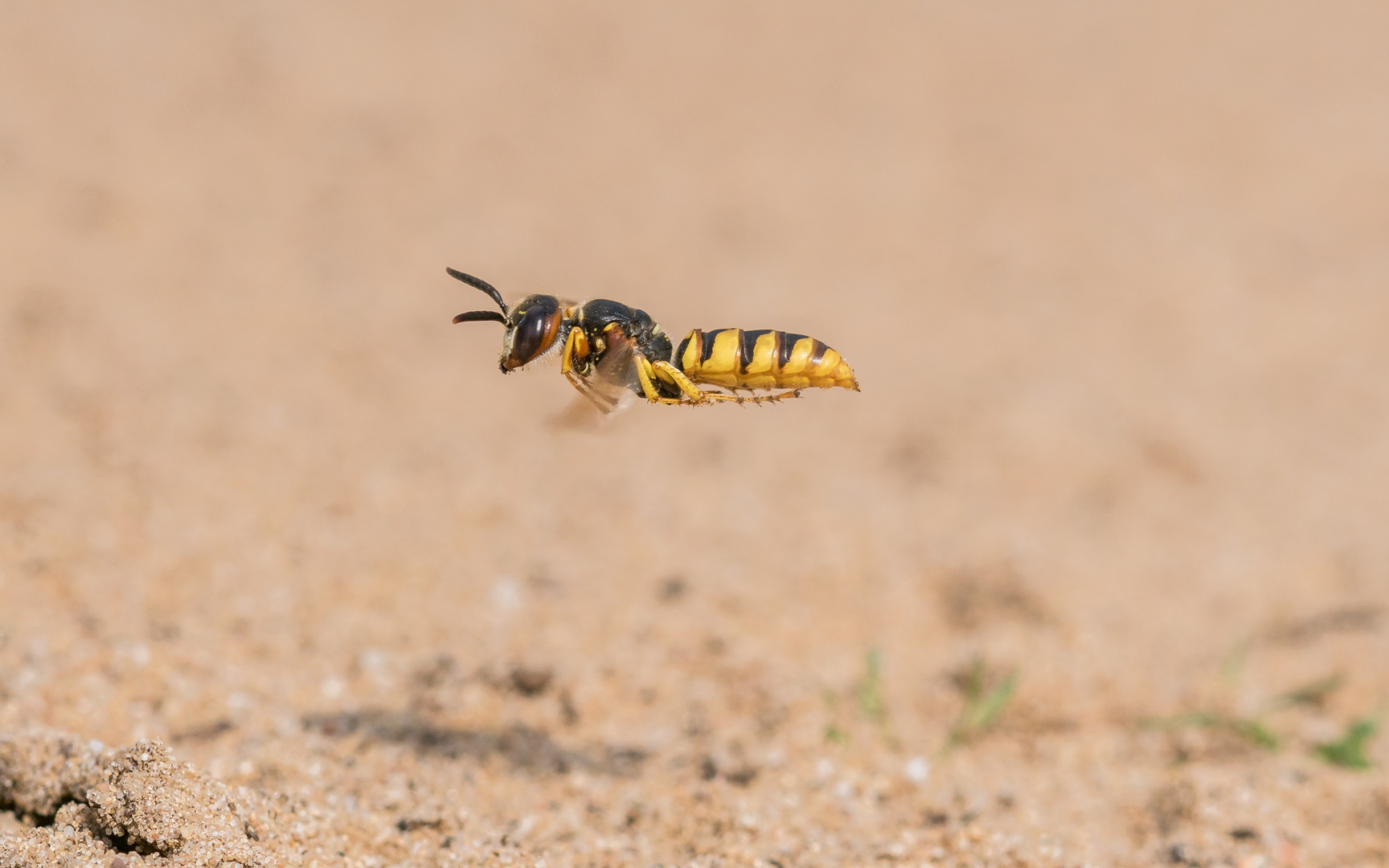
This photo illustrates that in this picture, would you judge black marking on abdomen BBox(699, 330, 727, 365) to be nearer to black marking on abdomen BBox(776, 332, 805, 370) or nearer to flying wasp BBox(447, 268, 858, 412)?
flying wasp BBox(447, 268, 858, 412)

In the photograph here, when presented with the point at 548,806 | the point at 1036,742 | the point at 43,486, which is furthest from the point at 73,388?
the point at 1036,742

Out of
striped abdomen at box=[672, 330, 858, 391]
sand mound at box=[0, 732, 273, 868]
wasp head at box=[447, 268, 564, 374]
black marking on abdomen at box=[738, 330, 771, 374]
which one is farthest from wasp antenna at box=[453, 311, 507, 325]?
sand mound at box=[0, 732, 273, 868]

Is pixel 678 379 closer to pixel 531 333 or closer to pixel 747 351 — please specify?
pixel 747 351

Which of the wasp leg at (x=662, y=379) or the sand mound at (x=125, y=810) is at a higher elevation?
the wasp leg at (x=662, y=379)

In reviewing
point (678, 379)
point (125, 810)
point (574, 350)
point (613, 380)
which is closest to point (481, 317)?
point (574, 350)

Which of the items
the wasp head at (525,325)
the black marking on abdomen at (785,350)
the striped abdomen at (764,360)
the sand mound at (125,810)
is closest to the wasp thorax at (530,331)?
the wasp head at (525,325)

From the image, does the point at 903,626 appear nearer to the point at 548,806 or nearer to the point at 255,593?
the point at 548,806

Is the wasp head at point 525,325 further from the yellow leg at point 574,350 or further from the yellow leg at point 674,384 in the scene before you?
the yellow leg at point 674,384
